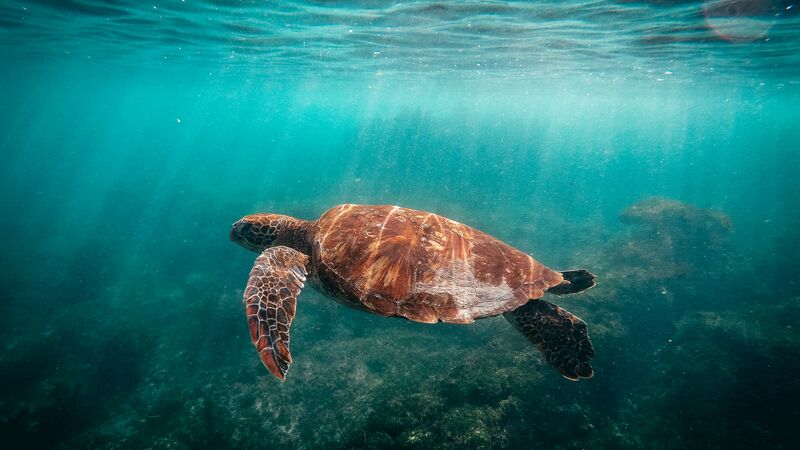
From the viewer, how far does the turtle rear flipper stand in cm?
523

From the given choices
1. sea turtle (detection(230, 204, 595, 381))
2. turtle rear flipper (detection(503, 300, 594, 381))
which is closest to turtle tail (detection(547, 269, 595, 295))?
sea turtle (detection(230, 204, 595, 381))

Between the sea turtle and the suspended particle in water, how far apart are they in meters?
12.3

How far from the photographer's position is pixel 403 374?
396 inches

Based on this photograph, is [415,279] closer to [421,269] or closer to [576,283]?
[421,269]

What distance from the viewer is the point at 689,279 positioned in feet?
51.4

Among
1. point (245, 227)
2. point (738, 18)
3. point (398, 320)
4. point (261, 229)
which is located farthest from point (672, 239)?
point (245, 227)

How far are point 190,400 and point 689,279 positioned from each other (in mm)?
20768

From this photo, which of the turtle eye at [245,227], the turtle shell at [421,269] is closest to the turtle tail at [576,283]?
the turtle shell at [421,269]

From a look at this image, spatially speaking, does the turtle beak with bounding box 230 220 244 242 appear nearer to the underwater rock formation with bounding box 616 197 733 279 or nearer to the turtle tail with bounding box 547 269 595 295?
the turtle tail with bounding box 547 269 595 295

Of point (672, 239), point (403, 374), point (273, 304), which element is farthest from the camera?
point (672, 239)

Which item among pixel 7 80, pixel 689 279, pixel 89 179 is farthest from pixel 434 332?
pixel 89 179

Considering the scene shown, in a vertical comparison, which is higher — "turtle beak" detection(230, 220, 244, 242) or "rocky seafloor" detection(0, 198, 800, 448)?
"turtle beak" detection(230, 220, 244, 242)

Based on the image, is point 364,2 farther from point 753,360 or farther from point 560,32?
point 753,360

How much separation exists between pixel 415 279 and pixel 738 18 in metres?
17.0
